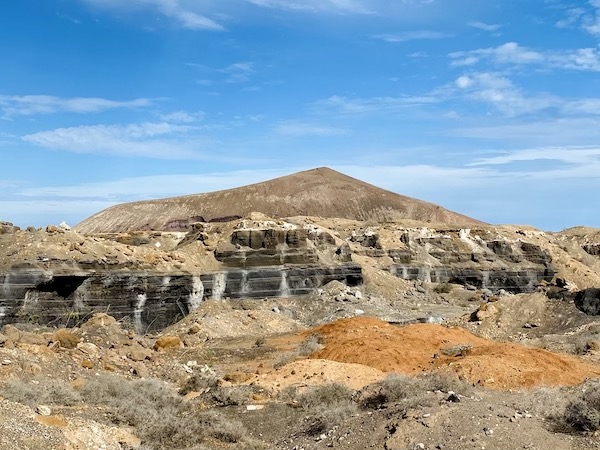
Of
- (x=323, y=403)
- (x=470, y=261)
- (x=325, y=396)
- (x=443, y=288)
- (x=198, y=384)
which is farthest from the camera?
(x=470, y=261)

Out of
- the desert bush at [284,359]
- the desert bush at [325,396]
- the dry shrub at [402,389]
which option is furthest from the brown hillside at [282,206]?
the dry shrub at [402,389]

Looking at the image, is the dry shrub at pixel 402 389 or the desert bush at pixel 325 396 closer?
the dry shrub at pixel 402 389

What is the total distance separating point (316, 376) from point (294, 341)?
907 cm

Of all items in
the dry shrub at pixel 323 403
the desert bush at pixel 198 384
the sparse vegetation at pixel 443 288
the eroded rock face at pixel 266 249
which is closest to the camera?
the dry shrub at pixel 323 403

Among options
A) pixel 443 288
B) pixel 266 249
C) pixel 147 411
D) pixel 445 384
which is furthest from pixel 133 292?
pixel 443 288

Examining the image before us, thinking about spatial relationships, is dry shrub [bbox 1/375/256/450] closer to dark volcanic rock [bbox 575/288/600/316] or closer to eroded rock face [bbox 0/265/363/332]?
eroded rock face [bbox 0/265/363/332]

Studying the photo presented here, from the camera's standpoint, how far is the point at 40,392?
35.6ft

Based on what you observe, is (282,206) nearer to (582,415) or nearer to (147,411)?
(147,411)

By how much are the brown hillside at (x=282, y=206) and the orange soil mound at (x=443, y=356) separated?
260 feet

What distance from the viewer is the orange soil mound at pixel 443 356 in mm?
14141

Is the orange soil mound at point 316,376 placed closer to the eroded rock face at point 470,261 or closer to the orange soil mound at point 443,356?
the orange soil mound at point 443,356

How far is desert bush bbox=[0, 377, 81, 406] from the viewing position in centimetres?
1024

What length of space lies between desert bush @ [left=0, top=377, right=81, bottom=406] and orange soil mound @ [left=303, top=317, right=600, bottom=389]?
837 centimetres

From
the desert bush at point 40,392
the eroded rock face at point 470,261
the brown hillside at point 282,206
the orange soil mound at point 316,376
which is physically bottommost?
the orange soil mound at point 316,376
